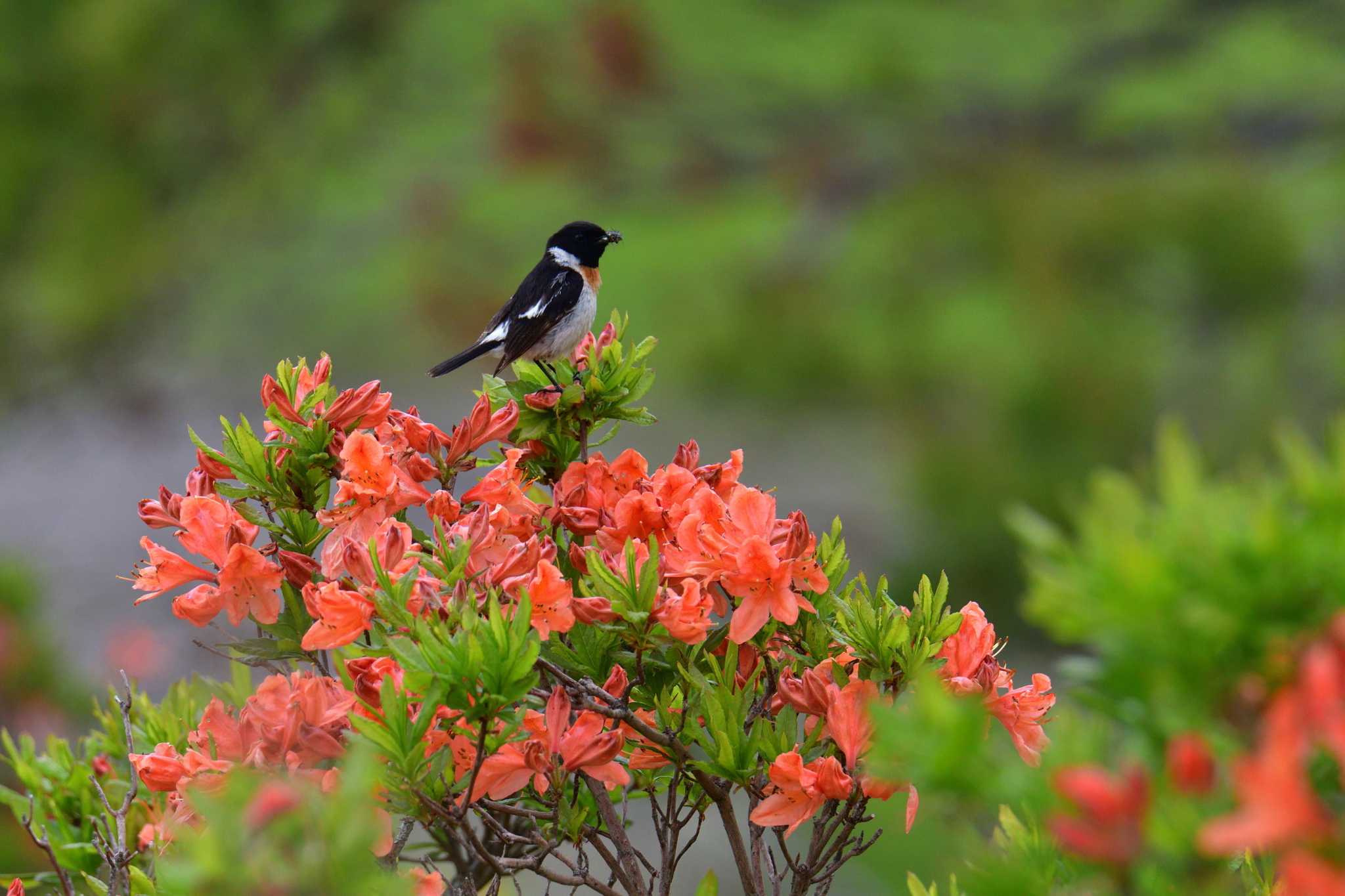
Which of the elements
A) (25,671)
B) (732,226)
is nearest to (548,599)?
(25,671)

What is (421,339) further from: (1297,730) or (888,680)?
(1297,730)

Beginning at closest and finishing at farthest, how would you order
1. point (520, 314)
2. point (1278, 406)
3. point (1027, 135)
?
point (520, 314) → point (1278, 406) → point (1027, 135)

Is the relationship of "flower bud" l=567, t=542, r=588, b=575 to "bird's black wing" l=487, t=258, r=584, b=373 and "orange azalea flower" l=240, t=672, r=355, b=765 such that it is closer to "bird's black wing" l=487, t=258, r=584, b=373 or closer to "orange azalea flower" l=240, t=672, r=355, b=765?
"orange azalea flower" l=240, t=672, r=355, b=765

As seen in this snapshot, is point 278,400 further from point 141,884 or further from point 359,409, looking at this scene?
point 141,884

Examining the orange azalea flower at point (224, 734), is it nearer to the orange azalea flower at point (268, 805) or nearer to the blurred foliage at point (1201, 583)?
the orange azalea flower at point (268, 805)

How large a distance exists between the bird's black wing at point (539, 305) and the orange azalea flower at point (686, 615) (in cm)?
123

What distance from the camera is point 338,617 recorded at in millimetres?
925

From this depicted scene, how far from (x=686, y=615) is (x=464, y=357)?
133cm

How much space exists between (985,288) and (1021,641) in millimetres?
2217

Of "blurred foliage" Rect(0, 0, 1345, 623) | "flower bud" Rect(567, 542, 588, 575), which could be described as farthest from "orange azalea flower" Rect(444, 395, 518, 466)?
"blurred foliage" Rect(0, 0, 1345, 623)

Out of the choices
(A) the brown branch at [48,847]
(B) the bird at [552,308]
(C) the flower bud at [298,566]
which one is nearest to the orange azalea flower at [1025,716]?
(C) the flower bud at [298,566]

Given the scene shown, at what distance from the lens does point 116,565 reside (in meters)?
6.77

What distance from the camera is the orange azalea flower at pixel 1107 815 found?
549 millimetres

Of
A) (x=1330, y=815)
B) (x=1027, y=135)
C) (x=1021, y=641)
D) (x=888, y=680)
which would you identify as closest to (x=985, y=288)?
(x=1027, y=135)
